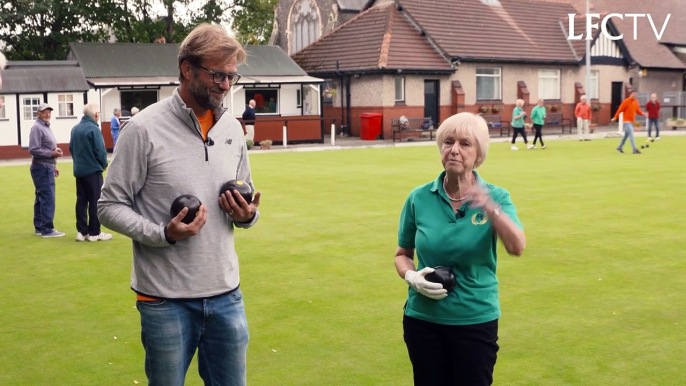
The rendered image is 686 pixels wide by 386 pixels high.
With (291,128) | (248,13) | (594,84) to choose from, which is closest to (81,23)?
(248,13)

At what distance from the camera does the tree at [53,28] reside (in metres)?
44.0

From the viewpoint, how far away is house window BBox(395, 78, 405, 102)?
4091 centimetres

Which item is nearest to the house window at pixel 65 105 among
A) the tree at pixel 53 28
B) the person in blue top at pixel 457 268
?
the tree at pixel 53 28

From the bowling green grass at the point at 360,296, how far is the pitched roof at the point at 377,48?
2507cm

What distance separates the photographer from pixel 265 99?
39438mm

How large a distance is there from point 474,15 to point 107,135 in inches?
880

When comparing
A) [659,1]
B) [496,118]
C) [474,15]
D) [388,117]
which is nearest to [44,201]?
[388,117]

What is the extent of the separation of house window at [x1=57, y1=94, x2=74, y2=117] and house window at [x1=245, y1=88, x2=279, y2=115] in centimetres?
823

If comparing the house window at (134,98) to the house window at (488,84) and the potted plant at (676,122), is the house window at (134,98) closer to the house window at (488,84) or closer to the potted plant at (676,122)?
the house window at (488,84)

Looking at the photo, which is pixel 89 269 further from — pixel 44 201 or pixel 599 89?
pixel 599 89

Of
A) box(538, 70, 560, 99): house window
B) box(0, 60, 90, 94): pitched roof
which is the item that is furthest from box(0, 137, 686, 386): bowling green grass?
box(538, 70, 560, 99): house window

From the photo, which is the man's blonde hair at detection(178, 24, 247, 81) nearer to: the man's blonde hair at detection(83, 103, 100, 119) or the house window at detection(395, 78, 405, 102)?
the man's blonde hair at detection(83, 103, 100, 119)

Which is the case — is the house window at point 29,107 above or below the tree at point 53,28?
below

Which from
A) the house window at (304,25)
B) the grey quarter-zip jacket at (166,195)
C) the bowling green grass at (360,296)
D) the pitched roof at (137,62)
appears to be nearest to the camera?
the grey quarter-zip jacket at (166,195)
